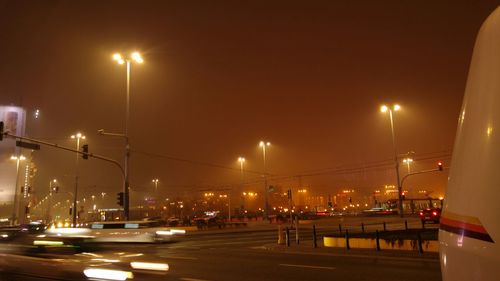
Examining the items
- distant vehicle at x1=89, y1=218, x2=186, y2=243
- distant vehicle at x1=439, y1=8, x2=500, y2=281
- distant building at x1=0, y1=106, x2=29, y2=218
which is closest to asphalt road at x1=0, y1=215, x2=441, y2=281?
distant vehicle at x1=89, y1=218, x2=186, y2=243

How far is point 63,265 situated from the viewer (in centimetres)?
1488

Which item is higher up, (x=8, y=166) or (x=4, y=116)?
(x=4, y=116)

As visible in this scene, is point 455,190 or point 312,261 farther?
point 312,261

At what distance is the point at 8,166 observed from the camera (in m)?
94.0

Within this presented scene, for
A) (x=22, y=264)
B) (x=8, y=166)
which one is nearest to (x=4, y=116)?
(x=8, y=166)

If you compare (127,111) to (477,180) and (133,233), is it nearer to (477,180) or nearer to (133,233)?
(133,233)

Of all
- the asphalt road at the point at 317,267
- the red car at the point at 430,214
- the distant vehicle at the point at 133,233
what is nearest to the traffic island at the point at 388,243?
A: the asphalt road at the point at 317,267

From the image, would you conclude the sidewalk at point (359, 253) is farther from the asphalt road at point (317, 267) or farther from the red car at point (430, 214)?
the red car at point (430, 214)

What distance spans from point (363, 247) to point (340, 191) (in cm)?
12143

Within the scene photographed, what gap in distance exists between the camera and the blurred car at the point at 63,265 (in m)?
12.3

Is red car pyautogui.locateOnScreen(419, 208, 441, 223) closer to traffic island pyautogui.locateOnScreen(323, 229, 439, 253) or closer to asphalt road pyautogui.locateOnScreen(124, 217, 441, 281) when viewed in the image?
traffic island pyautogui.locateOnScreen(323, 229, 439, 253)

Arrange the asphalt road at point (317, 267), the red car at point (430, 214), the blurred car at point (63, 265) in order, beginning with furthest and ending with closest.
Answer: the red car at point (430, 214) → the asphalt road at point (317, 267) → the blurred car at point (63, 265)

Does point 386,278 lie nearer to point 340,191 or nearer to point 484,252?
point 484,252

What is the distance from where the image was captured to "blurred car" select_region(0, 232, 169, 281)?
12312mm
